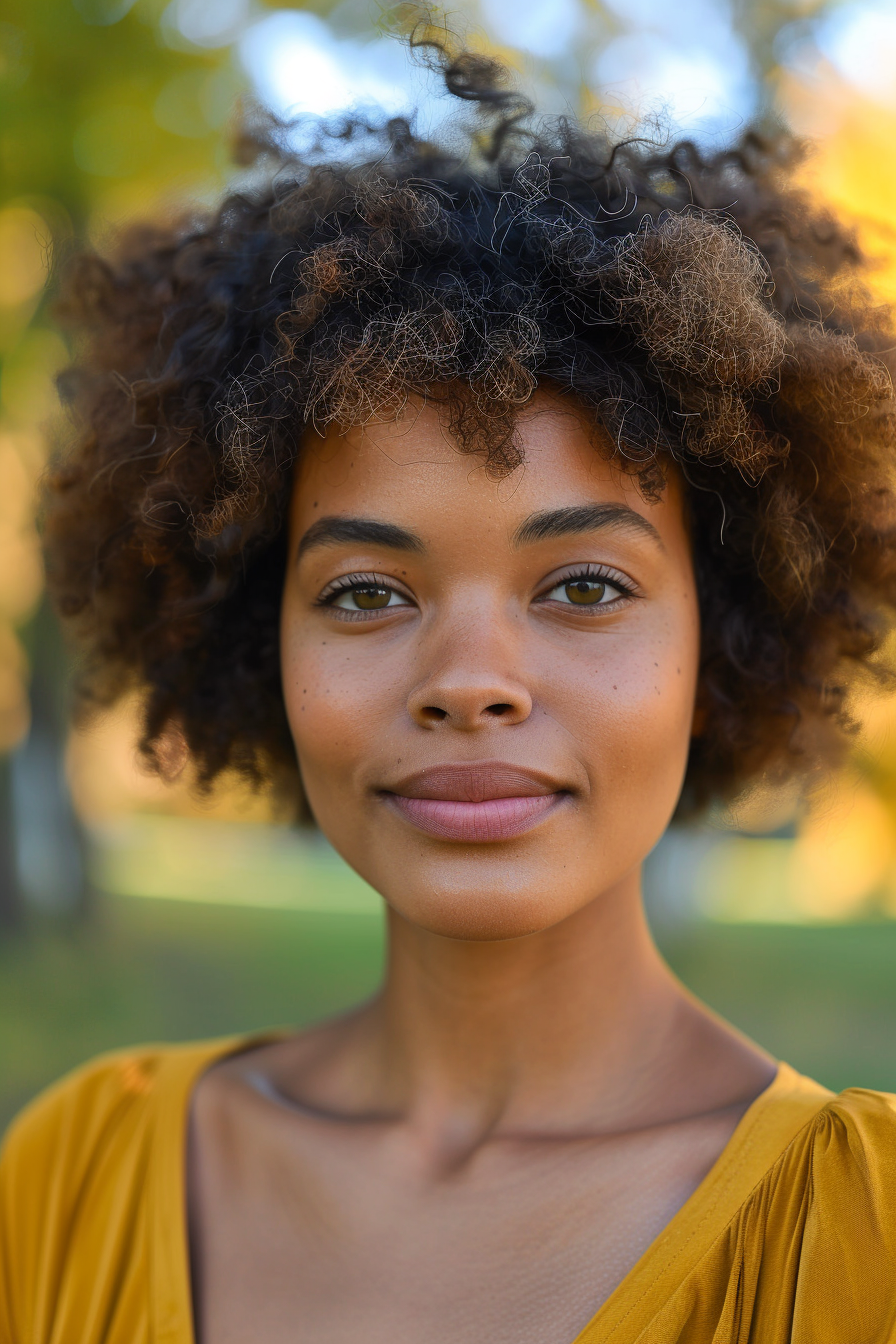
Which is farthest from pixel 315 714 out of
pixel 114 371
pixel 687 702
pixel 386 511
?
pixel 114 371

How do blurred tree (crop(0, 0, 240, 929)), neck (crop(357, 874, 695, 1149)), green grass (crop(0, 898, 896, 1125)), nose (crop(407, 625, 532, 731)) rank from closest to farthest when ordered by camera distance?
nose (crop(407, 625, 532, 731))
neck (crop(357, 874, 695, 1149))
blurred tree (crop(0, 0, 240, 929))
green grass (crop(0, 898, 896, 1125))

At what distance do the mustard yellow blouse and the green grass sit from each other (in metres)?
3.33

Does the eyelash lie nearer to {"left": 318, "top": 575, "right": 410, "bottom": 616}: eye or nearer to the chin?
{"left": 318, "top": 575, "right": 410, "bottom": 616}: eye

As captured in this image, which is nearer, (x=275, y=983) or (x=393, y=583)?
(x=393, y=583)

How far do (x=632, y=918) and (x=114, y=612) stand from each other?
0.97 m

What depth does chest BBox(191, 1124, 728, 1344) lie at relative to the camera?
1434 millimetres

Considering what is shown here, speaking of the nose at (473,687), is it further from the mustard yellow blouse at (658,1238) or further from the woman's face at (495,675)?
the mustard yellow blouse at (658,1238)

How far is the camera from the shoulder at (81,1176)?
5.66 ft

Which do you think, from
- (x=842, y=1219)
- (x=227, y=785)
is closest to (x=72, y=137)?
(x=227, y=785)

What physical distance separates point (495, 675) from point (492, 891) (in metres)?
0.26

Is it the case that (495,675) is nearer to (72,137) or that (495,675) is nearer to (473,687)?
(473,687)

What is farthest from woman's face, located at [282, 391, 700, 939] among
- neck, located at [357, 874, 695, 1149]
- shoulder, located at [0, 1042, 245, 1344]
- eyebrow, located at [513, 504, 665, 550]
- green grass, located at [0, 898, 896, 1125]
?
green grass, located at [0, 898, 896, 1125]

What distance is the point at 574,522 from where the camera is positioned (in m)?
1.41

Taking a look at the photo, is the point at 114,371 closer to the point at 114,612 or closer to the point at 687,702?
the point at 114,612
